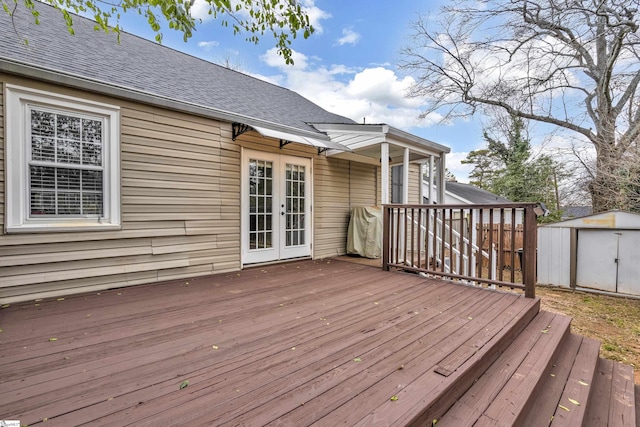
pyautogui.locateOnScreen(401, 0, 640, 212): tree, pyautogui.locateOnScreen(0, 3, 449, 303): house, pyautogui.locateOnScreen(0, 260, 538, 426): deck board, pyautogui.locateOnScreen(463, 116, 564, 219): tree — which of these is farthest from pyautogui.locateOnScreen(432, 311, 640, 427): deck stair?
pyautogui.locateOnScreen(463, 116, 564, 219): tree

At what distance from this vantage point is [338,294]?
3.45 m

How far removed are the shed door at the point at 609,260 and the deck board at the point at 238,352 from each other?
461 centimetres

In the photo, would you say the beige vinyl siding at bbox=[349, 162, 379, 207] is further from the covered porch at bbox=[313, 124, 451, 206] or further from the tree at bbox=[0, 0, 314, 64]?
the tree at bbox=[0, 0, 314, 64]

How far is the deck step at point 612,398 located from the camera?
1.98 meters

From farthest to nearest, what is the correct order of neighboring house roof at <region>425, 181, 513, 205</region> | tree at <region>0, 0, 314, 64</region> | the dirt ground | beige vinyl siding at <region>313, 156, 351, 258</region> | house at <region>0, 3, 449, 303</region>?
1. neighboring house roof at <region>425, 181, 513, 205</region>
2. beige vinyl siding at <region>313, 156, 351, 258</region>
3. the dirt ground
4. house at <region>0, 3, 449, 303</region>
5. tree at <region>0, 0, 314, 64</region>

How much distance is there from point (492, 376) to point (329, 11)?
7.77 metres

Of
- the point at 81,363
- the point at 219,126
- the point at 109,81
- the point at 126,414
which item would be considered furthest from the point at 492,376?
the point at 109,81

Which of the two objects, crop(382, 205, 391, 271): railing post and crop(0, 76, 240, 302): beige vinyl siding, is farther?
crop(382, 205, 391, 271): railing post

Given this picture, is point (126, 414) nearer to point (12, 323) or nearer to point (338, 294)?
point (12, 323)

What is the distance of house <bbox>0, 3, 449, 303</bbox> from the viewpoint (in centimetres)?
307

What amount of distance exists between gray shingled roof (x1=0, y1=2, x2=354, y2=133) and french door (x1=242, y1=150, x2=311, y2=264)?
2.56ft

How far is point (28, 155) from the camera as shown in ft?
10.0

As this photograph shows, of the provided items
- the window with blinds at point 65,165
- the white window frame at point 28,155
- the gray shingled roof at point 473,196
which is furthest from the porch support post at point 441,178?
the gray shingled roof at point 473,196

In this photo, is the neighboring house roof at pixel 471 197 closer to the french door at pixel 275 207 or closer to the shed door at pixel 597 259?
the shed door at pixel 597 259
